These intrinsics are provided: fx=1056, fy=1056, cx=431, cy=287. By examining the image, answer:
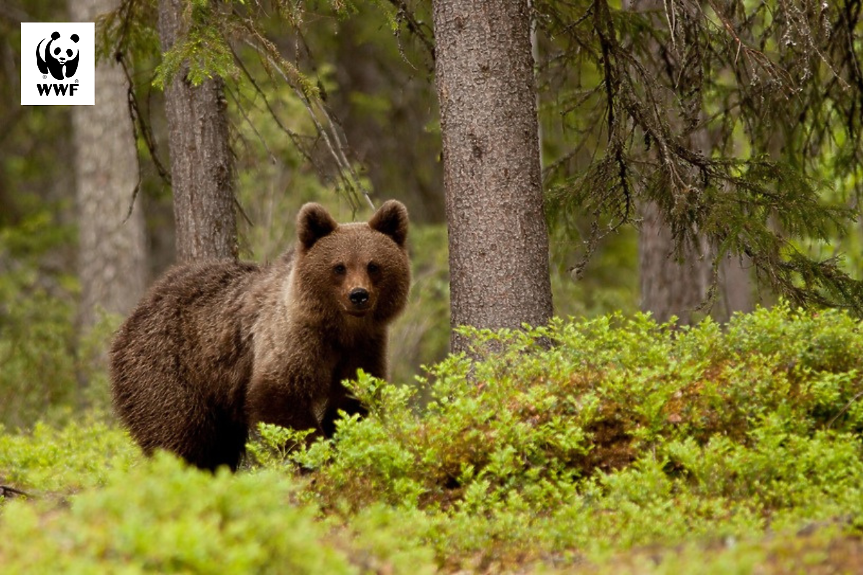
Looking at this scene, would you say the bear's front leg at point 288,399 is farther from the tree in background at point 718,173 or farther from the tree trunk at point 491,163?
the tree in background at point 718,173

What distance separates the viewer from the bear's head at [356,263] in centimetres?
779

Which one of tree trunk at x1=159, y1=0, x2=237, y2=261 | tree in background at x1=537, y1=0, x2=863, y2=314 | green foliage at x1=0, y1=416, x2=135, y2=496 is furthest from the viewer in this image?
tree trunk at x1=159, y1=0, x2=237, y2=261

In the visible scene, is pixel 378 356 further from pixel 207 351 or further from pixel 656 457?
pixel 656 457

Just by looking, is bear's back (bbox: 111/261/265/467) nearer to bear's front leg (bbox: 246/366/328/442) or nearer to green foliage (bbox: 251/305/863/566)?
bear's front leg (bbox: 246/366/328/442)

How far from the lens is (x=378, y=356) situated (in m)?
8.19

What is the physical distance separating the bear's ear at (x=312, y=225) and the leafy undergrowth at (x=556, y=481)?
5.10 feet

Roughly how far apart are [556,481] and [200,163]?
4900 millimetres

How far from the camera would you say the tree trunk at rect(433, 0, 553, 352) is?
7660 mm

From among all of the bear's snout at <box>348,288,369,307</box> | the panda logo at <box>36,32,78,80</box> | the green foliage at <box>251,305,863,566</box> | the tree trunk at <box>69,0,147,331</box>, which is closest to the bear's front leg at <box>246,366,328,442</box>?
the bear's snout at <box>348,288,369,307</box>

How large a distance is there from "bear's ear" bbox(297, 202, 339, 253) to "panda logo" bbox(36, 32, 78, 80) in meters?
5.21

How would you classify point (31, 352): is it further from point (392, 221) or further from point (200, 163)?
point (392, 221)

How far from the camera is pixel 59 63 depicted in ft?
40.3

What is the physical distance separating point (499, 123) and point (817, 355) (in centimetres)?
275

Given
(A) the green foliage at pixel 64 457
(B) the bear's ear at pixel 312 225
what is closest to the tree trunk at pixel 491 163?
(B) the bear's ear at pixel 312 225
